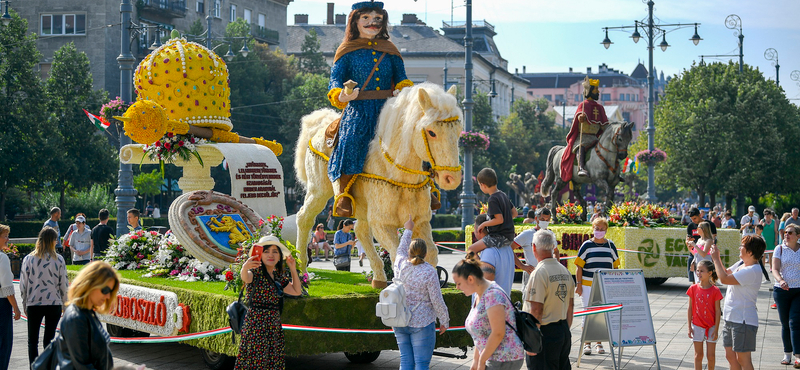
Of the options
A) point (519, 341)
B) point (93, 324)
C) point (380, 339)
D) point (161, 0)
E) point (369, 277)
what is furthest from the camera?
point (161, 0)

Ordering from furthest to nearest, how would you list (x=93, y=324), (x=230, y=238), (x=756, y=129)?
1. (x=756, y=129)
2. (x=230, y=238)
3. (x=93, y=324)

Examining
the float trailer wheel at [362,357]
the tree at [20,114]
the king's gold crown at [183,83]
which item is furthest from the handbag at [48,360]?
the tree at [20,114]

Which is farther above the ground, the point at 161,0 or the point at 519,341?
the point at 161,0

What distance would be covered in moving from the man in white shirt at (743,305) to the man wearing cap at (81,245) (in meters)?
9.75

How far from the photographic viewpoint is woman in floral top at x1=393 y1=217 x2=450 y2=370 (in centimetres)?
712

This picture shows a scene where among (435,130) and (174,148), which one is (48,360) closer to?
(435,130)

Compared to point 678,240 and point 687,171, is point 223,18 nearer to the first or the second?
point 687,171

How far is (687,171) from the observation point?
135 feet

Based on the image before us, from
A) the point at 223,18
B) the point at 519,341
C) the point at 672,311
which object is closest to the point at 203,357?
the point at 519,341

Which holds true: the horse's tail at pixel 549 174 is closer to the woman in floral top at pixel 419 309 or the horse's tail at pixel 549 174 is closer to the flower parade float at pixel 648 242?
the flower parade float at pixel 648 242

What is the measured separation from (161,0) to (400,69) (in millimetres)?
46104

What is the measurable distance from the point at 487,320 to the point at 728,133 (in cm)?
3688

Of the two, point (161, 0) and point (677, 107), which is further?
point (161, 0)

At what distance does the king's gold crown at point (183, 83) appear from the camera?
42.1 ft
